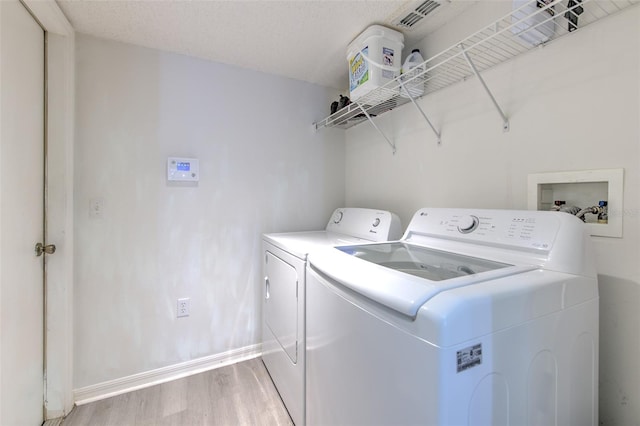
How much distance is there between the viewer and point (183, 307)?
1.94m

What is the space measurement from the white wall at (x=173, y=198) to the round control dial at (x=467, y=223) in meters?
1.35

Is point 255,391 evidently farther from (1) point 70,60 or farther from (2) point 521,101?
(1) point 70,60

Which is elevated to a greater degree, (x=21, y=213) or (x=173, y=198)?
(x=173, y=198)

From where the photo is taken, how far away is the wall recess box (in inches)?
37.5

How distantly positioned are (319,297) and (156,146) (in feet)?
4.94

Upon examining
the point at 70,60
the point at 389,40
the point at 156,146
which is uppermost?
the point at 389,40

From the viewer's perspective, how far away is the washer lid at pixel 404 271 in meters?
0.69

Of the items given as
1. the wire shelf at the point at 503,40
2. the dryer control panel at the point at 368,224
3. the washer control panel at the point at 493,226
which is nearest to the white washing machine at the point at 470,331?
the washer control panel at the point at 493,226

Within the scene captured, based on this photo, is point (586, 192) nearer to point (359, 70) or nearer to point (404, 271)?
point (404, 271)

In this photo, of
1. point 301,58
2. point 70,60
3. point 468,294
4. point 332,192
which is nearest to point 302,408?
point 468,294

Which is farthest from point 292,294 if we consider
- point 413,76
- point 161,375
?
point 413,76

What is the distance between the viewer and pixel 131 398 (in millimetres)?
1720

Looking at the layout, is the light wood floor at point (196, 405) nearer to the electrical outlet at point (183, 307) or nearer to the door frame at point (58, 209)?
the door frame at point (58, 209)

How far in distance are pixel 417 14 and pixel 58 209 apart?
2.23 m
